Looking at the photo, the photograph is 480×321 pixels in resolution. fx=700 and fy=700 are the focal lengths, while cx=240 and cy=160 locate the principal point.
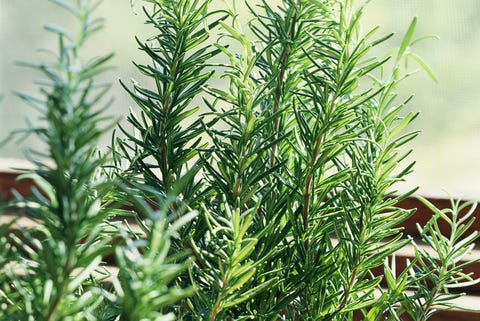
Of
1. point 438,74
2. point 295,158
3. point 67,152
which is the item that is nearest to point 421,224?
point 438,74

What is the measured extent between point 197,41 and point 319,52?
3.1 inches

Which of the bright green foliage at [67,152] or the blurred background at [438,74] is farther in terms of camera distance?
the blurred background at [438,74]

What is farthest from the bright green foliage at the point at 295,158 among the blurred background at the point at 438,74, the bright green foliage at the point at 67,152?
the blurred background at the point at 438,74

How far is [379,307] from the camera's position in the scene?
447mm

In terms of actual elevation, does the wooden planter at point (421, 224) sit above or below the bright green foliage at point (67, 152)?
below

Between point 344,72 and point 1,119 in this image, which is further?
point 1,119

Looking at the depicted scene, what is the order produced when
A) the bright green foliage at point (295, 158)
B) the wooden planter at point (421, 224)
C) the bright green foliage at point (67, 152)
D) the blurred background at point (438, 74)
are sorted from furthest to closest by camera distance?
1. the blurred background at point (438, 74)
2. the wooden planter at point (421, 224)
3. the bright green foliage at point (295, 158)
4. the bright green foliage at point (67, 152)

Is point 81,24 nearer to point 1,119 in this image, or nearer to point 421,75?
point 421,75

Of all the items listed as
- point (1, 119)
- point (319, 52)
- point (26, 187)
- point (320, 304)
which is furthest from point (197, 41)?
point (1, 119)

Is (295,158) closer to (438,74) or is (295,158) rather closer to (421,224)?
(421,224)

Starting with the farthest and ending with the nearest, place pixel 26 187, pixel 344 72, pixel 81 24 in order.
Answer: pixel 26 187
pixel 344 72
pixel 81 24

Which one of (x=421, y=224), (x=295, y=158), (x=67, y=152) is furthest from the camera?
(x=421, y=224)

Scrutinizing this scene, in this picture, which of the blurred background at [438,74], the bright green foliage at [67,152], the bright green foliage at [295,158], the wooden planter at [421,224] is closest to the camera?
the bright green foliage at [67,152]

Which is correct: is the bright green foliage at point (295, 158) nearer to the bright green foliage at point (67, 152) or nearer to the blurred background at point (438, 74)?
the bright green foliage at point (67, 152)
